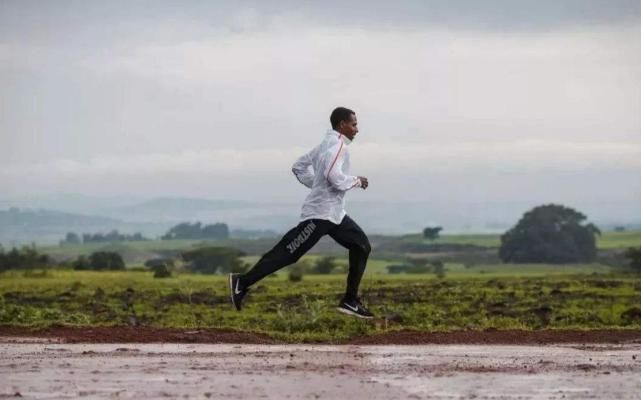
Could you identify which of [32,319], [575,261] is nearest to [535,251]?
[575,261]

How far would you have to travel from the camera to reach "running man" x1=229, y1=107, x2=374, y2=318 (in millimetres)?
14055

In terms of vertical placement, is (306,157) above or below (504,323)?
above

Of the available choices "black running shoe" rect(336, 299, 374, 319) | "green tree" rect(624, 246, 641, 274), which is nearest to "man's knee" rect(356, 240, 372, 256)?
"black running shoe" rect(336, 299, 374, 319)

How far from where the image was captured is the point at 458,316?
21.9 metres

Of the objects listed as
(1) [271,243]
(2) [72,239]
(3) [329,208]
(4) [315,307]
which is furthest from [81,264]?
(2) [72,239]

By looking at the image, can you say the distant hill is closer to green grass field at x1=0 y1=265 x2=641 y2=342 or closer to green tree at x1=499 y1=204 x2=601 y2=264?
green tree at x1=499 y1=204 x2=601 y2=264

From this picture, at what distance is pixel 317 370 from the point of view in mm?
10773

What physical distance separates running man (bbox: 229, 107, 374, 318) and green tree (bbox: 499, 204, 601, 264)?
63.7 metres

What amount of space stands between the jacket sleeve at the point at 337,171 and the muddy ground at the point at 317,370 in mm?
1617

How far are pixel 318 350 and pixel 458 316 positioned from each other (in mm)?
Result: 9627

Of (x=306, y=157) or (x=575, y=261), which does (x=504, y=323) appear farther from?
(x=575, y=261)

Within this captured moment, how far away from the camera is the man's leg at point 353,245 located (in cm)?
1440

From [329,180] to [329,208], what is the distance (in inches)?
12.8

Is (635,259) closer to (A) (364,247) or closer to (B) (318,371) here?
(A) (364,247)
